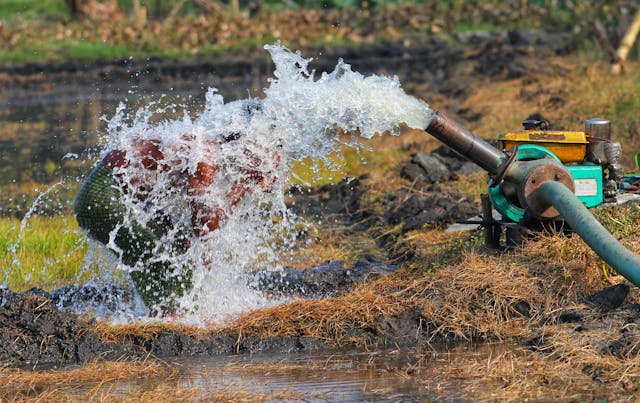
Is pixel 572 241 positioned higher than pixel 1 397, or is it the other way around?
pixel 572 241

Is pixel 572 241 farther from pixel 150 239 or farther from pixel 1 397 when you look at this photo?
pixel 1 397

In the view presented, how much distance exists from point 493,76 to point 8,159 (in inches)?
326

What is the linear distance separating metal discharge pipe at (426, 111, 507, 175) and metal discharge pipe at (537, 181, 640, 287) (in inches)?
13.2

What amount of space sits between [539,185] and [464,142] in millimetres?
483

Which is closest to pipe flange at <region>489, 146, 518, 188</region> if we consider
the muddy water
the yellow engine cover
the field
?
the yellow engine cover

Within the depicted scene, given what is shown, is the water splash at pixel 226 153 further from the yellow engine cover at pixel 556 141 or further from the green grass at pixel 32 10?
the green grass at pixel 32 10

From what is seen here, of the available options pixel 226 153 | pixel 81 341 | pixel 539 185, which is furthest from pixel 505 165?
pixel 81 341

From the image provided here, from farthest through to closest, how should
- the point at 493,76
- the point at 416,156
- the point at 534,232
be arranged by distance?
the point at 493,76
the point at 416,156
the point at 534,232

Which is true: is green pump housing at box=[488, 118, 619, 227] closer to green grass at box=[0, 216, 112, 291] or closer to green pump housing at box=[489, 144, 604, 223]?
green pump housing at box=[489, 144, 604, 223]

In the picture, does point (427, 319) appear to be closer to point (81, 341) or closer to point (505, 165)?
point (505, 165)

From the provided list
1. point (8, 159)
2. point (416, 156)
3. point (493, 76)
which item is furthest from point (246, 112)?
point (493, 76)

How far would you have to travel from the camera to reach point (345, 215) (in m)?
9.91

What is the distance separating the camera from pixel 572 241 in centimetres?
627

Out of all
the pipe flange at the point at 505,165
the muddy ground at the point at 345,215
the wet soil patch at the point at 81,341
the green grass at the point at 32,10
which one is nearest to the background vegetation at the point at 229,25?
the green grass at the point at 32,10
